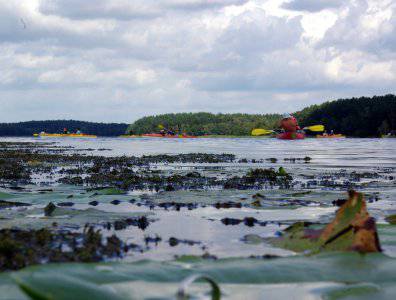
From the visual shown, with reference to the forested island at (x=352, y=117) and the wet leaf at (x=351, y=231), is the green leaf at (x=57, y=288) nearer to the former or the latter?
the wet leaf at (x=351, y=231)

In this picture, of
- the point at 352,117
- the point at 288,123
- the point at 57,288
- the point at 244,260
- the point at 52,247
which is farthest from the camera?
the point at 352,117

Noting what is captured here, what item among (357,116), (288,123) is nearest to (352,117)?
(357,116)

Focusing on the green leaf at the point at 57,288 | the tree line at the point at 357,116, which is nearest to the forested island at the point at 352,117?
the tree line at the point at 357,116

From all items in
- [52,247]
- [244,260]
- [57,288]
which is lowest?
[52,247]

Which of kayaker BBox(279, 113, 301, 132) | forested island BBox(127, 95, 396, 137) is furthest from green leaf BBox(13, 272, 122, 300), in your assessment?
forested island BBox(127, 95, 396, 137)

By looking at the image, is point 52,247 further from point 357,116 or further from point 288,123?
point 357,116

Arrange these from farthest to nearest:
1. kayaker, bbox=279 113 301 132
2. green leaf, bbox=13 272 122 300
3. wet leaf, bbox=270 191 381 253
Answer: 1. kayaker, bbox=279 113 301 132
2. wet leaf, bbox=270 191 381 253
3. green leaf, bbox=13 272 122 300

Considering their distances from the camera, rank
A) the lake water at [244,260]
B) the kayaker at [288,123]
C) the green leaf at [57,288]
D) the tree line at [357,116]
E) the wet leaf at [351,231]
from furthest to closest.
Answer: the tree line at [357,116] → the kayaker at [288,123] → the wet leaf at [351,231] → the lake water at [244,260] → the green leaf at [57,288]

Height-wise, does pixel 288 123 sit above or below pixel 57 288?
above

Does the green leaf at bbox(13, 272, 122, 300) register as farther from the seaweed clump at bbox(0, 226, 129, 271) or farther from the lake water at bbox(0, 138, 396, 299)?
the seaweed clump at bbox(0, 226, 129, 271)

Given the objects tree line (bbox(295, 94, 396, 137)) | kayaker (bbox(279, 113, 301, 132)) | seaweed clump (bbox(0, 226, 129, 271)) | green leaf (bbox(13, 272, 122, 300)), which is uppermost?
tree line (bbox(295, 94, 396, 137))

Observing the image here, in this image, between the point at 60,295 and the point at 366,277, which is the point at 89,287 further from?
the point at 366,277

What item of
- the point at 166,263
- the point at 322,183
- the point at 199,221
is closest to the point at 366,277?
the point at 166,263

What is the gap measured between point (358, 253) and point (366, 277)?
0.51 meters
